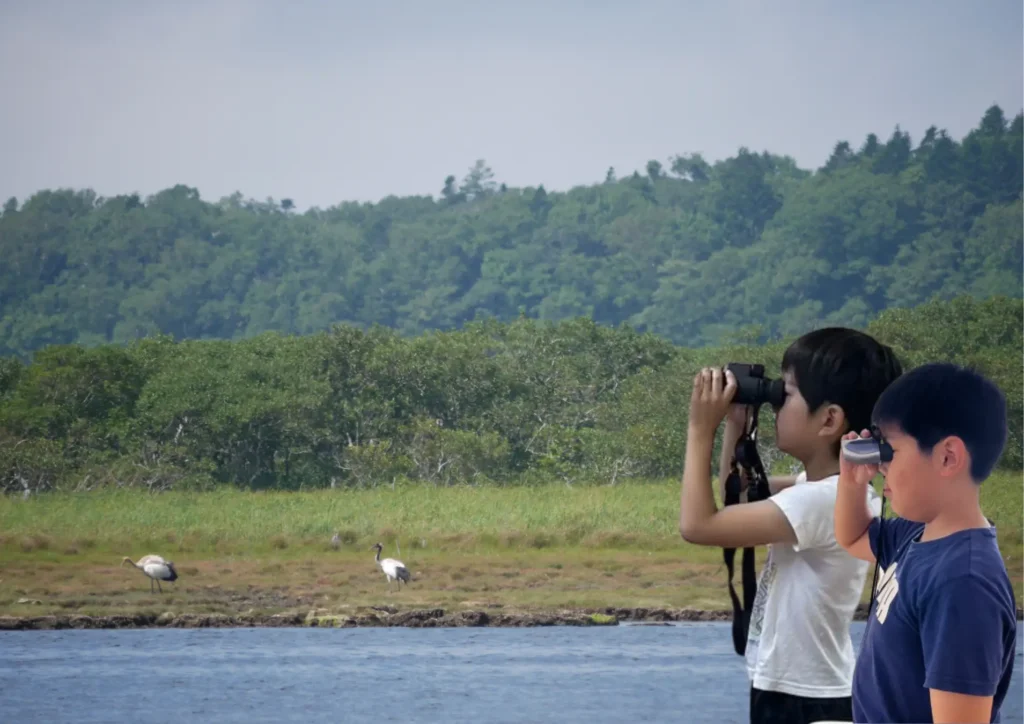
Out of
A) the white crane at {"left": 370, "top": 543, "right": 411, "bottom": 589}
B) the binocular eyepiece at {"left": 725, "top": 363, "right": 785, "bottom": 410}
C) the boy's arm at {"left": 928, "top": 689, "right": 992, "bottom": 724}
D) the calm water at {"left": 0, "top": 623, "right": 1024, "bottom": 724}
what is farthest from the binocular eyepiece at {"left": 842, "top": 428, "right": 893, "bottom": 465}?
the white crane at {"left": 370, "top": 543, "right": 411, "bottom": 589}

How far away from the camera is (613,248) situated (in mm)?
12406

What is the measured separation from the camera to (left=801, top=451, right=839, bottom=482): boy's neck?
1.44 metres

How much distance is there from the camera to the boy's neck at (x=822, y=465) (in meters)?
1.44

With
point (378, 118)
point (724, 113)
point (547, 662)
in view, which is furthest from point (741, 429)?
point (724, 113)

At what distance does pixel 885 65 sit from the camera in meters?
11.5

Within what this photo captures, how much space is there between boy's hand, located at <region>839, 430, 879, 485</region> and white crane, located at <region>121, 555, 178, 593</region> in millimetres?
8521

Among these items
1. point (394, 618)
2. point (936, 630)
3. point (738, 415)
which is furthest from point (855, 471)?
point (394, 618)

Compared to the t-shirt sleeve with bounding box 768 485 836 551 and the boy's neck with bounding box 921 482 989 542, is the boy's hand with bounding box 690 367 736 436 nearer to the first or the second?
the t-shirt sleeve with bounding box 768 485 836 551

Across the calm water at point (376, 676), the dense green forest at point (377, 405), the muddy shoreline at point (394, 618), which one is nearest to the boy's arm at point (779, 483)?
the calm water at point (376, 676)

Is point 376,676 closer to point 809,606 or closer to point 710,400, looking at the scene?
point 809,606

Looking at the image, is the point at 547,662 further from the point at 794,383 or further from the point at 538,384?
the point at 794,383

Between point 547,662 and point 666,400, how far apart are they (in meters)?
2.41

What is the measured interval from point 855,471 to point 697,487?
0.74 ft

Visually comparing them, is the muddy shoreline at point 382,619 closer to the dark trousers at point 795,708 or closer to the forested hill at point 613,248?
the forested hill at point 613,248
